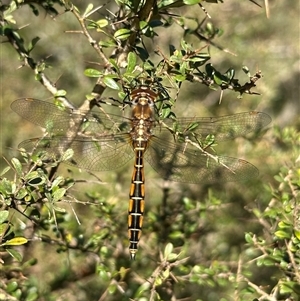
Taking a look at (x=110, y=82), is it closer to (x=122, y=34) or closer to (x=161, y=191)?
(x=122, y=34)

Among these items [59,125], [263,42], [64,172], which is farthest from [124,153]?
[263,42]

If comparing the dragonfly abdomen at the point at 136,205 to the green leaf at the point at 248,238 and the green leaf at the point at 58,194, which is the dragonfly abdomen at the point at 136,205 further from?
the green leaf at the point at 58,194

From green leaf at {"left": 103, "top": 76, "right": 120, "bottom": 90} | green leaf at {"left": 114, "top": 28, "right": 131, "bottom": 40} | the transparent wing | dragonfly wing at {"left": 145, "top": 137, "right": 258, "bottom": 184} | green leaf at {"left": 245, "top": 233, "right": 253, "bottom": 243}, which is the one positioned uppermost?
green leaf at {"left": 114, "top": 28, "right": 131, "bottom": 40}

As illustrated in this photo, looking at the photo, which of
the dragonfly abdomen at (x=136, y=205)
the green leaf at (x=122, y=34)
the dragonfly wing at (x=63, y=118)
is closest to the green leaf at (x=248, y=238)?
the dragonfly abdomen at (x=136, y=205)

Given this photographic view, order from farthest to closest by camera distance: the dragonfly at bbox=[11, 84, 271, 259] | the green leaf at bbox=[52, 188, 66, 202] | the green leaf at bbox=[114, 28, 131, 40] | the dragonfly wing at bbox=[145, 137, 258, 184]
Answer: the dragonfly wing at bbox=[145, 137, 258, 184] < the dragonfly at bbox=[11, 84, 271, 259] < the green leaf at bbox=[114, 28, 131, 40] < the green leaf at bbox=[52, 188, 66, 202]

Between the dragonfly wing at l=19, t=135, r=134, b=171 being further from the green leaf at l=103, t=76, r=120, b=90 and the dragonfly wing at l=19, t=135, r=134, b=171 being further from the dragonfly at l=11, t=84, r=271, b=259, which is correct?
the green leaf at l=103, t=76, r=120, b=90

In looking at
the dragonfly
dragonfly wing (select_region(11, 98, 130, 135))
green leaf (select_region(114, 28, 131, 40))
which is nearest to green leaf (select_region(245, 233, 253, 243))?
the dragonfly

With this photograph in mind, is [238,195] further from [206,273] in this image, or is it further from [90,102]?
[90,102]
